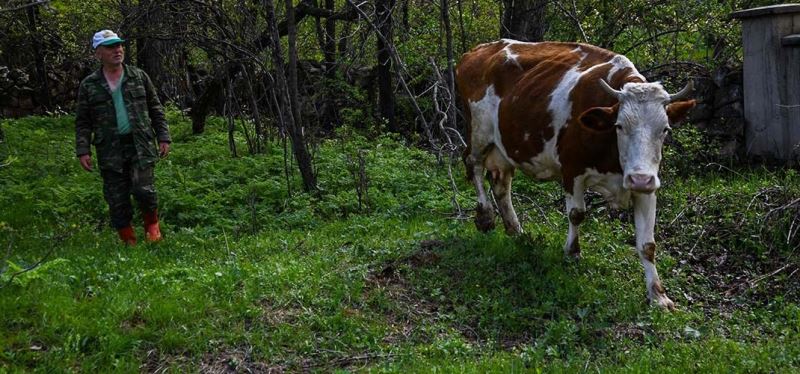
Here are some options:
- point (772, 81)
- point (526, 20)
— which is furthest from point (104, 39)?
point (772, 81)

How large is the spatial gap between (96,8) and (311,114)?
18.9ft

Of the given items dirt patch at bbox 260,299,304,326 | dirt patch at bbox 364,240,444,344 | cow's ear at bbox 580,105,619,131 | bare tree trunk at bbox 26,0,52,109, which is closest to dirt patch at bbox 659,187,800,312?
cow's ear at bbox 580,105,619,131

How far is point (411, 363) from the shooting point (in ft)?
18.1

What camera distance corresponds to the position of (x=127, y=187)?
8.44m

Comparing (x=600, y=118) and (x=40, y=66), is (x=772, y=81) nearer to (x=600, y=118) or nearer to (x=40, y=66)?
(x=600, y=118)

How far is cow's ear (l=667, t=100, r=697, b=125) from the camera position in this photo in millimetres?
6523

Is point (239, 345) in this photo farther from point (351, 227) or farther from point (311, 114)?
point (311, 114)

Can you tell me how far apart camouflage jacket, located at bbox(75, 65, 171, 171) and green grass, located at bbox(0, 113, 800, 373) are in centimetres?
90

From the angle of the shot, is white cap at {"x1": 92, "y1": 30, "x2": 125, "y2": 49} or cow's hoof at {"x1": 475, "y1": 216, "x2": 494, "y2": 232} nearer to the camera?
white cap at {"x1": 92, "y1": 30, "x2": 125, "y2": 49}

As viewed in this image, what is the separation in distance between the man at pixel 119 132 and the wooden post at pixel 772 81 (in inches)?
274

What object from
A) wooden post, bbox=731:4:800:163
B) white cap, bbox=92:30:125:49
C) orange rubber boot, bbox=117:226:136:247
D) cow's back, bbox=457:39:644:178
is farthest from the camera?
wooden post, bbox=731:4:800:163

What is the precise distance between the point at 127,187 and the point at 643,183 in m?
5.04

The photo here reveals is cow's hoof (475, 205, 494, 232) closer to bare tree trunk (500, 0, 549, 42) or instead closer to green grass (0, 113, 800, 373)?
green grass (0, 113, 800, 373)

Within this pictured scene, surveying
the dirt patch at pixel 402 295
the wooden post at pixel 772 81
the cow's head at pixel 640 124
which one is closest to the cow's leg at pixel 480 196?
the dirt patch at pixel 402 295
